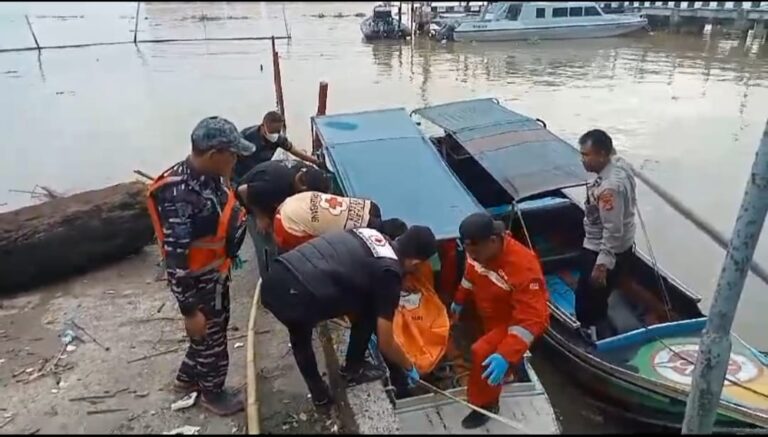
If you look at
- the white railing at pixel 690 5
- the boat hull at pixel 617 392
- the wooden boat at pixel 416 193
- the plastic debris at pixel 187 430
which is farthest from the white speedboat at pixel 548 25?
the plastic debris at pixel 187 430

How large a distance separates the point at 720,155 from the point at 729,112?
4543 mm

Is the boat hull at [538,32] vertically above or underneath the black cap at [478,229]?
underneath

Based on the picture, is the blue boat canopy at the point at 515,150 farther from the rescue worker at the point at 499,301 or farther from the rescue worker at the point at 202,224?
the rescue worker at the point at 202,224


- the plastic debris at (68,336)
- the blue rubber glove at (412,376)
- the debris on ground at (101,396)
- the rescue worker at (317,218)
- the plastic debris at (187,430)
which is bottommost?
the plastic debris at (68,336)

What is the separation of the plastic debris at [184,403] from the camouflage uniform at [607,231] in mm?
3183

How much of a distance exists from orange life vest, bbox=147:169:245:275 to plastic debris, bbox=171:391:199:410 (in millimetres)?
1115

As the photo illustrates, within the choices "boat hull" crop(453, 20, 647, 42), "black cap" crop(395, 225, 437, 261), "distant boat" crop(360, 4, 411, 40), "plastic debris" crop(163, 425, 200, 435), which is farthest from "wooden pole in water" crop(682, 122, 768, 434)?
"distant boat" crop(360, 4, 411, 40)

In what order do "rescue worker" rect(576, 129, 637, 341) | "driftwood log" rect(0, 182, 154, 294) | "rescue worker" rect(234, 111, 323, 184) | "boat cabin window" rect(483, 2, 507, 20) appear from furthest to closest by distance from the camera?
"boat cabin window" rect(483, 2, 507, 20)
"rescue worker" rect(234, 111, 323, 184)
"driftwood log" rect(0, 182, 154, 294)
"rescue worker" rect(576, 129, 637, 341)

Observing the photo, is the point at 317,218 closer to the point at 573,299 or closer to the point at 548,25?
the point at 573,299

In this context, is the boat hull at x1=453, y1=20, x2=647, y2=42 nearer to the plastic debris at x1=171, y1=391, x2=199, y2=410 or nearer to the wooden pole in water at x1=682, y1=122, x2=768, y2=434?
the plastic debris at x1=171, y1=391, x2=199, y2=410

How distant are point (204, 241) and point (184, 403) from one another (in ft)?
4.33

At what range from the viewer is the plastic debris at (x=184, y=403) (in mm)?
4280

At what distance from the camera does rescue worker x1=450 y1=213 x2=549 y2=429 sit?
3.67 m

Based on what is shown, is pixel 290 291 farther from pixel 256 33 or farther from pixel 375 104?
pixel 256 33
